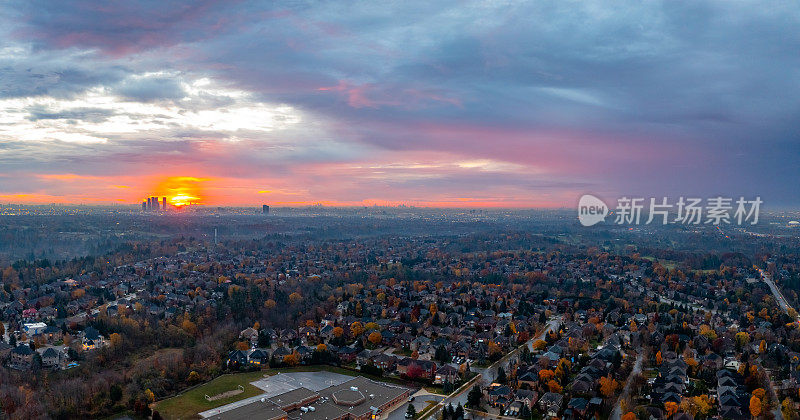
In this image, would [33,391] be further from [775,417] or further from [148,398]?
[775,417]

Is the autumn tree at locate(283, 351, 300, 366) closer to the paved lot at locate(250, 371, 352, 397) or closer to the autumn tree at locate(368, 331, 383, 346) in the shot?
the paved lot at locate(250, 371, 352, 397)

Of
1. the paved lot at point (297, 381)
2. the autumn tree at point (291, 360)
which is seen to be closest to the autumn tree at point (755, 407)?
the paved lot at point (297, 381)

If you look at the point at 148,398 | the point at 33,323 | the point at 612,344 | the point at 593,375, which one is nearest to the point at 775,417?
the point at 593,375

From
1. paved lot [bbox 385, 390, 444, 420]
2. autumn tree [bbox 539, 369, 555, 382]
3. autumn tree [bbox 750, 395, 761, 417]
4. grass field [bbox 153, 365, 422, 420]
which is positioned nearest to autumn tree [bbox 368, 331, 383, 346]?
grass field [bbox 153, 365, 422, 420]

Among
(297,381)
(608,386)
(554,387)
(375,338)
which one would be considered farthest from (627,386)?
(297,381)

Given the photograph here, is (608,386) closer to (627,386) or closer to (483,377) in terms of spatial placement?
(627,386)

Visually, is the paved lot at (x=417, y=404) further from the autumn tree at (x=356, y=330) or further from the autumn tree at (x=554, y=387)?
the autumn tree at (x=356, y=330)
